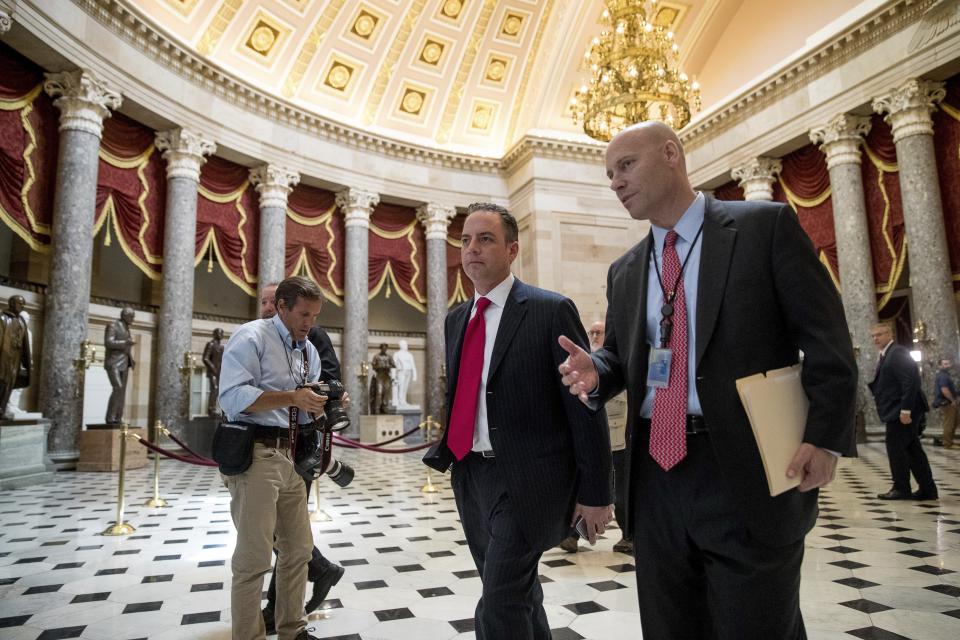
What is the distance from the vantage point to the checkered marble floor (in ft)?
10.8

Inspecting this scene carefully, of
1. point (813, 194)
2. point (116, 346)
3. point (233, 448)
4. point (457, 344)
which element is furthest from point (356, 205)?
point (457, 344)

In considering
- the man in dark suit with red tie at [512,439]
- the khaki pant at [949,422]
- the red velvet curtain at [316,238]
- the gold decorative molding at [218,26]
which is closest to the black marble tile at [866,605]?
the man in dark suit with red tie at [512,439]

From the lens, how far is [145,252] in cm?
1353

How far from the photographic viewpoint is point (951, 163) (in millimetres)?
12203

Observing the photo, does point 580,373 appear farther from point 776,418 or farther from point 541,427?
Result: point 776,418

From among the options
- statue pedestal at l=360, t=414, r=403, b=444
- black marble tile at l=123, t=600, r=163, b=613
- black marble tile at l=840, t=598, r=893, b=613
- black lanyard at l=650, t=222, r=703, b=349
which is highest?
black lanyard at l=650, t=222, r=703, b=349

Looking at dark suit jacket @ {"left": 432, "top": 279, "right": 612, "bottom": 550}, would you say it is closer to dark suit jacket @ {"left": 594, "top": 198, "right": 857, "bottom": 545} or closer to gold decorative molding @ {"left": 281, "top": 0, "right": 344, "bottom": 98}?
dark suit jacket @ {"left": 594, "top": 198, "right": 857, "bottom": 545}

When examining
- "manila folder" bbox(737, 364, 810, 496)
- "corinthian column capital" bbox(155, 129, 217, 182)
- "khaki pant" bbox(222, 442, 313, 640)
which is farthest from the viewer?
"corinthian column capital" bbox(155, 129, 217, 182)

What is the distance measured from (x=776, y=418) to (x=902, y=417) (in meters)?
6.12

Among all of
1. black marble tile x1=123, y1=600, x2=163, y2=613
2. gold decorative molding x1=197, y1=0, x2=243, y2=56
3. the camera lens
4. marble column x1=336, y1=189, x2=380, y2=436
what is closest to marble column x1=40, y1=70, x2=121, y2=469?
gold decorative molding x1=197, y1=0, x2=243, y2=56

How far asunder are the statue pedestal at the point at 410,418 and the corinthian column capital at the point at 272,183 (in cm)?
614

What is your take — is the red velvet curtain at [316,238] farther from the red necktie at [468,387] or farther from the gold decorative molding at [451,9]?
the red necktie at [468,387]

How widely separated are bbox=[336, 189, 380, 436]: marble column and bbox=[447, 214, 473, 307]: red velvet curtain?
2.79 metres

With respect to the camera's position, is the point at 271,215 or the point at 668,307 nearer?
the point at 668,307
